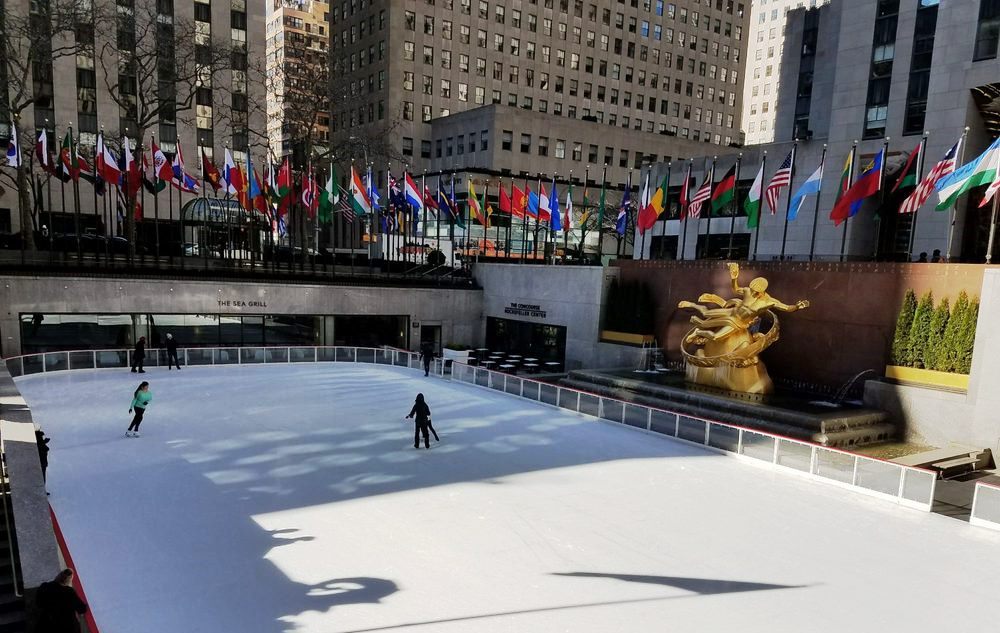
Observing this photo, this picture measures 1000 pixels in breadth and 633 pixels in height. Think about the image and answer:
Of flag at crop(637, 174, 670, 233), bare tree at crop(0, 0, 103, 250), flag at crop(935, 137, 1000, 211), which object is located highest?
bare tree at crop(0, 0, 103, 250)

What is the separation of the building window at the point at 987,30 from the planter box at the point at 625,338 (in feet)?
64.9

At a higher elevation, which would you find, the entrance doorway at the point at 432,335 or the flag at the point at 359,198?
the flag at the point at 359,198

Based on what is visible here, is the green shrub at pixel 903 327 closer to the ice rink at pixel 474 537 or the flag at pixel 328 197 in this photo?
the ice rink at pixel 474 537

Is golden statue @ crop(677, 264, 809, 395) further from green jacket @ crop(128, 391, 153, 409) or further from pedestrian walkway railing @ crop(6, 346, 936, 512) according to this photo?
green jacket @ crop(128, 391, 153, 409)

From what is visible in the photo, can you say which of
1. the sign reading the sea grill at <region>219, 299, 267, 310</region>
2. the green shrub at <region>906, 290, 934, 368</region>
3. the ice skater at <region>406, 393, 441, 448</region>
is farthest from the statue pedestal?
the sign reading the sea grill at <region>219, 299, 267, 310</region>

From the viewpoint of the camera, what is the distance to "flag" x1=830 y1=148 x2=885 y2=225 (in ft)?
61.8

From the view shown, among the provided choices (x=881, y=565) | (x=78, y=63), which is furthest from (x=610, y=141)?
(x=881, y=565)

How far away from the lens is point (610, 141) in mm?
59750

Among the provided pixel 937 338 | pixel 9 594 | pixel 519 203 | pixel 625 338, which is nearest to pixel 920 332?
pixel 937 338

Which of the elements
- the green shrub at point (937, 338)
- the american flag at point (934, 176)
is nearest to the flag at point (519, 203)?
the american flag at point (934, 176)

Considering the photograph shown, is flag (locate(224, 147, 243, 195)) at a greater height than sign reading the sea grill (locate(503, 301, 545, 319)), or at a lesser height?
greater

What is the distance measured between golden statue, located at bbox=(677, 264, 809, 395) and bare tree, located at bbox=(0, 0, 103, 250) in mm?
26859

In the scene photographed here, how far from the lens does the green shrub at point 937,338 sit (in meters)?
17.1

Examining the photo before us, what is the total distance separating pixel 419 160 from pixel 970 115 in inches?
1676
